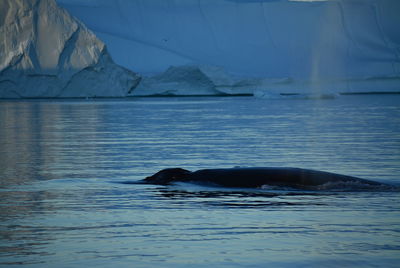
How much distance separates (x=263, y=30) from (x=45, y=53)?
3099cm

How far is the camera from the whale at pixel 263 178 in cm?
687

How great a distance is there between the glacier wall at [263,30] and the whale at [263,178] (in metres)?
55.3

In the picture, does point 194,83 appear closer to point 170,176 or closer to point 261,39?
point 261,39

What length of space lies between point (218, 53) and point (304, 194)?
60097 mm

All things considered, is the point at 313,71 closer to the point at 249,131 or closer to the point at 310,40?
the point at 310,40

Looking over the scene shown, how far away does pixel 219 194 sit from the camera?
21.3 ft

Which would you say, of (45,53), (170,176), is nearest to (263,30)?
(45,53)

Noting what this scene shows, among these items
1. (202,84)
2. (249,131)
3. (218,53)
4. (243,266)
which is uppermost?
(218,53)

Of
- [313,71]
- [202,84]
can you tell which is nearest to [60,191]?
[202,84]

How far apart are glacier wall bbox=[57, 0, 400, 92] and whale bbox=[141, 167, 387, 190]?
181 ft

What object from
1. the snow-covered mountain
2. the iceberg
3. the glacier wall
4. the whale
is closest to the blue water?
the whale

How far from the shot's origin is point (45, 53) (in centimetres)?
4016

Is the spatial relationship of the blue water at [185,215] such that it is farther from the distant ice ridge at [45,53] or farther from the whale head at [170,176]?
the distant ice ridge at [45,53]

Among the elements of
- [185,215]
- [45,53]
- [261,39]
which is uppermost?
[261,39]
